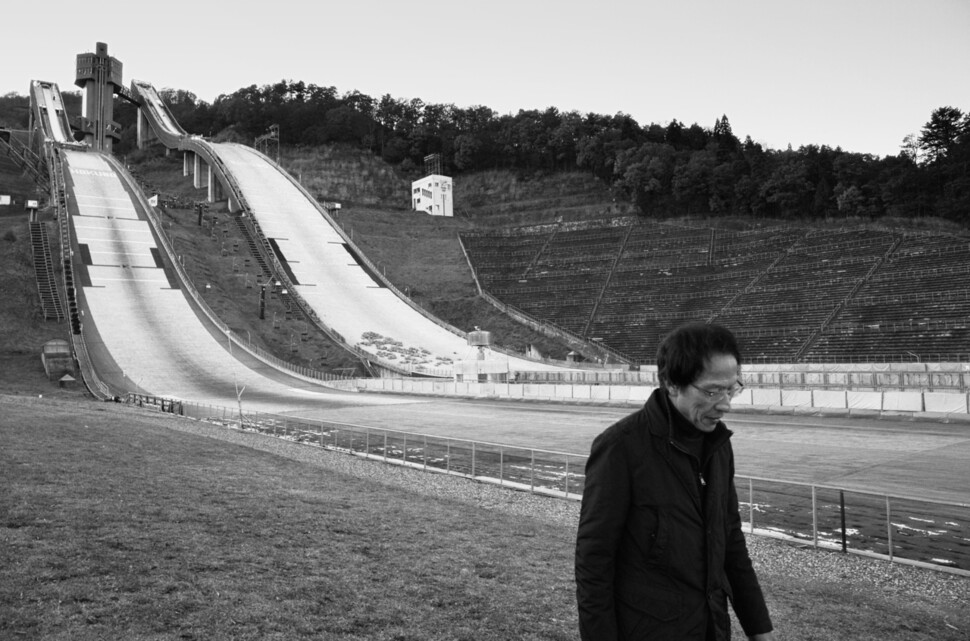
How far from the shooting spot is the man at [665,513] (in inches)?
116

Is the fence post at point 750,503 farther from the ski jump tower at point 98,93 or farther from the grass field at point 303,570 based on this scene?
the ski jump tower at point 98,93

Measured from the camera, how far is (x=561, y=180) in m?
95.6

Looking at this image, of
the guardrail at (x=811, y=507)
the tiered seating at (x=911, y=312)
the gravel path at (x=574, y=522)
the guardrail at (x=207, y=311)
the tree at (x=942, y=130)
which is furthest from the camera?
the tree at (x=942, y=130)

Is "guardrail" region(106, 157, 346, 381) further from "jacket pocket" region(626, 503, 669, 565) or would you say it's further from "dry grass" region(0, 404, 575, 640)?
"jacket pocket" region(626, 503, 669, 565)

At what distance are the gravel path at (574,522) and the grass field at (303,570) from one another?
47mm

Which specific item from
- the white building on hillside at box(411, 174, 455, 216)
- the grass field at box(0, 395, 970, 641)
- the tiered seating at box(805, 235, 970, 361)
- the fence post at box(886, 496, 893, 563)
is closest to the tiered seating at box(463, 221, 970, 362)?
the tiered seating at box(805, 235, 970, 361)

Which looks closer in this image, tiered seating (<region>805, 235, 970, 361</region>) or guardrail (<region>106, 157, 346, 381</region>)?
tiered seating (<region>805, 235, 970, 361</region>)

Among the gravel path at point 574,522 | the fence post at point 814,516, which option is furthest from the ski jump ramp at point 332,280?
the fence post at point 814,516

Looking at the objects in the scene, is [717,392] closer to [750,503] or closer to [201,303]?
[750,503]

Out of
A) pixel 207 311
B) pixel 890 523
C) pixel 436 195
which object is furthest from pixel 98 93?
pixel 890 523

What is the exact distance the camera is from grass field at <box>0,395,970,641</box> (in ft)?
17.0

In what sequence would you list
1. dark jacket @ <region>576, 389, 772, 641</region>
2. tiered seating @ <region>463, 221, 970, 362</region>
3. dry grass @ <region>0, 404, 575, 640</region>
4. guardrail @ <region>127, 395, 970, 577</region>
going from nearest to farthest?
dark jacket @ <region>576, 389, 772, 641</region> → dry grass @ <region>0, 404, 575, 640</region> → guardrail @ <region>127, 395, 970, 577</region> → tiered seating @ <region>463, 221, 970, 362</region>

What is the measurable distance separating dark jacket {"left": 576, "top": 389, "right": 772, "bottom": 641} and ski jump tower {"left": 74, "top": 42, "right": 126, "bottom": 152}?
110747 mm

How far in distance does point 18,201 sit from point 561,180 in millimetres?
61478
